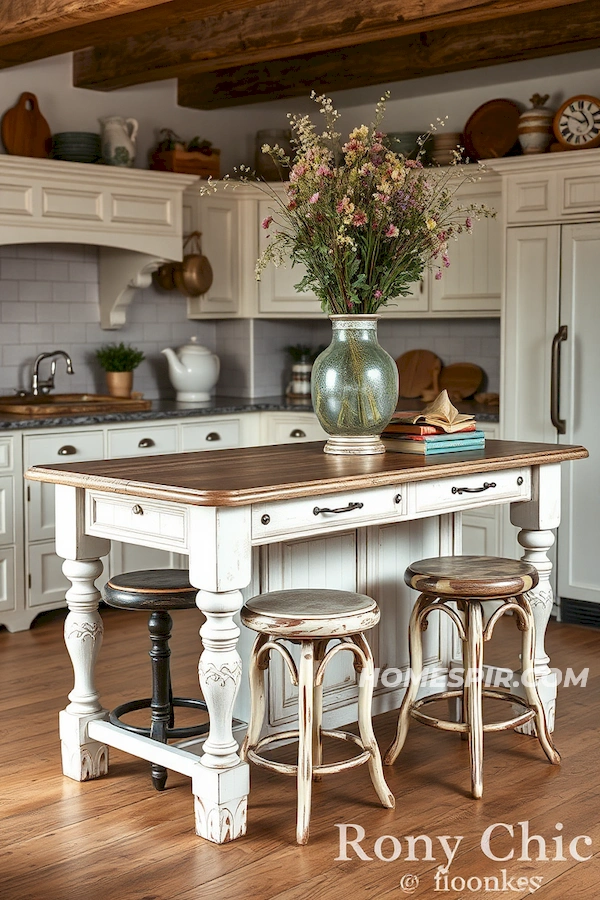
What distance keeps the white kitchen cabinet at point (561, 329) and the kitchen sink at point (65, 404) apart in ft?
6.41

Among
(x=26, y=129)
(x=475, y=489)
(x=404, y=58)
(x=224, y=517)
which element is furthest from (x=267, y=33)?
(x=224, y=517)

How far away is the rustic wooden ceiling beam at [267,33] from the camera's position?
4672mm

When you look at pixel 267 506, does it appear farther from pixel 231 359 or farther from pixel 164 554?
pixel 231 359

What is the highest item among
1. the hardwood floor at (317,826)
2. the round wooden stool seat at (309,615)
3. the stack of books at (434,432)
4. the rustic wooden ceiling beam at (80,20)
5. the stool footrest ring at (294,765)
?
the rustic wooden ceiling beam at (80,20)

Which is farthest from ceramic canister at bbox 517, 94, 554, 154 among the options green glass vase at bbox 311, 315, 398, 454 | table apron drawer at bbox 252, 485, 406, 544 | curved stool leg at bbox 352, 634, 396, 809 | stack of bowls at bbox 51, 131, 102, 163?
curved stool leg at bbox 352, 634, 396, 809

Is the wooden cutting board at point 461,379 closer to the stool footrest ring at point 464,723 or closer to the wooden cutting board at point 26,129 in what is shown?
the wooden cutting board at point 26,129

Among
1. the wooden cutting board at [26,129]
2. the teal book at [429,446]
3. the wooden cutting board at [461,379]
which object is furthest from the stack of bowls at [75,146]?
the teal book at [429,446]

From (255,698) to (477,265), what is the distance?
3341 millimetres

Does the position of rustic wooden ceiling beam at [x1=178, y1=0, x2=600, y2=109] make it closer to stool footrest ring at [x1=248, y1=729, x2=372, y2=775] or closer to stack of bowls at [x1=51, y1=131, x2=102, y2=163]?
stack of bowls at [x1=51, y1=131, x2=102, y2=163]

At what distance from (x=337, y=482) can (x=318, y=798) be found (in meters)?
0.96

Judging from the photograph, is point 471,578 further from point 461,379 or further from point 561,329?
point 461,379

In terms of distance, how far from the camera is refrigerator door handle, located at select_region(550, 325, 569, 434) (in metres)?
5.36

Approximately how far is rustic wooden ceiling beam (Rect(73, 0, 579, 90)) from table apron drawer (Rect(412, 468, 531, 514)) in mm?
1999

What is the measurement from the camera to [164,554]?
5848 mm
